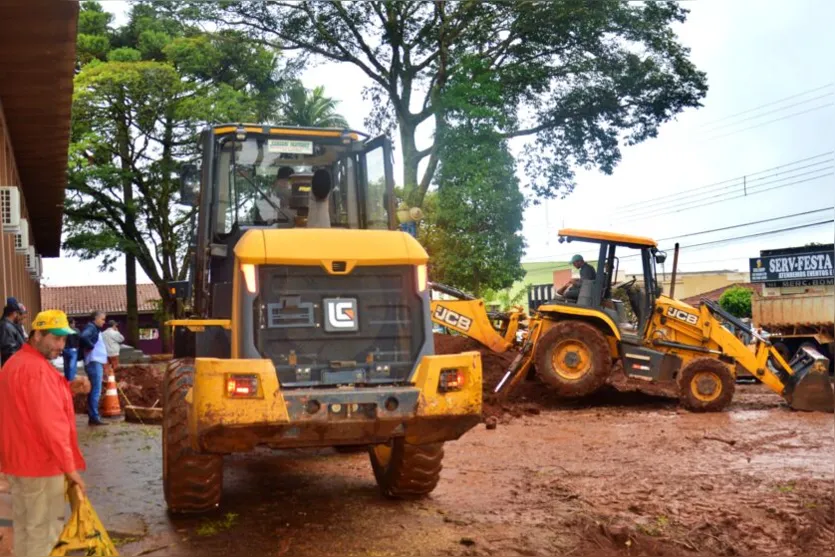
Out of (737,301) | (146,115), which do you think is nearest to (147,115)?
(146,115)

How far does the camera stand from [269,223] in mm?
6969

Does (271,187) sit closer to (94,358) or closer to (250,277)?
(250,277)

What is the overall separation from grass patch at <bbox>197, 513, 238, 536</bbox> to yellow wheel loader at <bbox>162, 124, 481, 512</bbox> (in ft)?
0.50

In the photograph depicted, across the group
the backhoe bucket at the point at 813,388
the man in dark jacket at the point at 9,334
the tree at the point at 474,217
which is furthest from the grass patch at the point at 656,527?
the tree at the point at 474,217

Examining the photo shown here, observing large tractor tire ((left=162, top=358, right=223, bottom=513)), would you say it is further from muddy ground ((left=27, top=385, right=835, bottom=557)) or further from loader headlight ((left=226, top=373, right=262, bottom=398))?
loader headlight ((left=226, top=373, right=262, bottom=398))

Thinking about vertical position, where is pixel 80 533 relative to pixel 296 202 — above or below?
below

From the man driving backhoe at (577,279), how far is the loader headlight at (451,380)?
25.0 feet

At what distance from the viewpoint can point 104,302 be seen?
154 ft

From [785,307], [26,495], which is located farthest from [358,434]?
[785,307]

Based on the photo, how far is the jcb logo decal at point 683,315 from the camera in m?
13.4

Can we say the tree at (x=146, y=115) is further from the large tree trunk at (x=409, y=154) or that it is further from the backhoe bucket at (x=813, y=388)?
the backhoe bucket at (x=813, y=388)

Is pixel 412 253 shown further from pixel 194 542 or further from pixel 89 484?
pixel 89 484

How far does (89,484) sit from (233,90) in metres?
19.5

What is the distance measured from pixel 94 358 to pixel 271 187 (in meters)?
5.97
